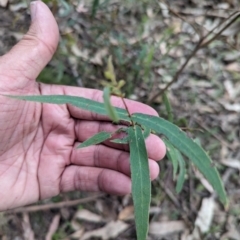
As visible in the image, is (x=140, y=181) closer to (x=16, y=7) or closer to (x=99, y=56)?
(x=99, y=56)

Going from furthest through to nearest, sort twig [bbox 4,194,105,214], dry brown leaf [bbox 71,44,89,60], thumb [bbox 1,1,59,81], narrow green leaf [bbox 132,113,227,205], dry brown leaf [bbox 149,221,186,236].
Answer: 1. dry brown leaf [bbox 71,44,89,60]
2. dry brown leaf [bbox 149,221,186,236]
3. twig [bbox 4,194,105,214]
4. thumb [bbox 1,1,59,81]
5. narrow green leaf [bbox 132,113,227,205]

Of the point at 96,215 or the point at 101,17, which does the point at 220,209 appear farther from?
the point at 101,17

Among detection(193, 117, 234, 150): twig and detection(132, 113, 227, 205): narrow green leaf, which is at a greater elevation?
detection(132, 113, 227, 205): narrow green leaf

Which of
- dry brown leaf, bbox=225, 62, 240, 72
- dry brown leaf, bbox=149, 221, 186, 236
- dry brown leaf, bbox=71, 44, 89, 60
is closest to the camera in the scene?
dry brown leaf, bbox=149, 221, 186, 236

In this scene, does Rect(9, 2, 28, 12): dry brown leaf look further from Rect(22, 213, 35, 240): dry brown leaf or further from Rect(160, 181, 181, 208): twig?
Rect(160, 181, 181, 208): twig

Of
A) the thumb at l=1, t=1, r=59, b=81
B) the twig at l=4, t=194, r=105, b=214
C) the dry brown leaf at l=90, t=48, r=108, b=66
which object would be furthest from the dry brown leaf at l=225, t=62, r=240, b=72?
the thumb at l=1, t=1, r=59, b=81

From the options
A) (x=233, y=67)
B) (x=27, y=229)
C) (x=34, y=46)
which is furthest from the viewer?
(x=233, y=67)

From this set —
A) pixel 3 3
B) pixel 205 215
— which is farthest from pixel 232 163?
pixel 3 3
